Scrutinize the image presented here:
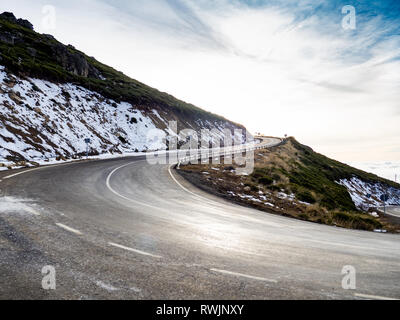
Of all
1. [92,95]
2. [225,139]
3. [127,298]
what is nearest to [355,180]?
[225,139]

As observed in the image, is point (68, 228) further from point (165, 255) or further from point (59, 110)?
point (59, 110)

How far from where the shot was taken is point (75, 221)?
692 cm

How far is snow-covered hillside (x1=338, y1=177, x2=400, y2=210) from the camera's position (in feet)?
171

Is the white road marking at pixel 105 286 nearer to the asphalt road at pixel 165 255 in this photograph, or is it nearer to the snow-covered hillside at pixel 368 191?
the asphalt road at pixel 165 255

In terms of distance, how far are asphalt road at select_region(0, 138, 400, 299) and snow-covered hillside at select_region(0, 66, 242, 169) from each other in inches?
587

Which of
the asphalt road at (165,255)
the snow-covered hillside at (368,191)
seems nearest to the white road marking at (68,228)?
the asphalt road at (165,255)

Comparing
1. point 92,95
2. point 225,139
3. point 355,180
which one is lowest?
point 355,180

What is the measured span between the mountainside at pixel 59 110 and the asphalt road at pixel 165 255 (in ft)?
50.3

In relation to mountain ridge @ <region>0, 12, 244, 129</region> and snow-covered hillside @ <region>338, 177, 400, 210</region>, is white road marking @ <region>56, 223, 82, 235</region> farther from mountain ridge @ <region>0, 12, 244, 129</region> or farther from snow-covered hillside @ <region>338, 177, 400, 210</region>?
snow-covered hillside @ <region>338, 177, 400, 210</region>

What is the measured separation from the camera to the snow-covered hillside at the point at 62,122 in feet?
71.1

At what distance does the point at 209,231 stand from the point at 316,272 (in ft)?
10.3

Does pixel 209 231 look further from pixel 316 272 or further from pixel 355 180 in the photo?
pixel 355 180

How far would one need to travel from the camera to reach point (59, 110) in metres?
30.6

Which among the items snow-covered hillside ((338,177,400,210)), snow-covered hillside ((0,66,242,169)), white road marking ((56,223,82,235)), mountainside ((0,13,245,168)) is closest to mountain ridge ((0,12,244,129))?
mountainside ((0,13,245,168))
